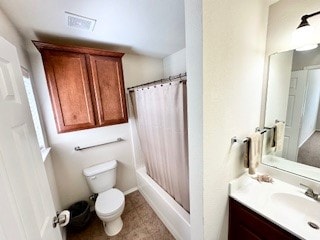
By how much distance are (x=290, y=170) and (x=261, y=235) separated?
583 mm

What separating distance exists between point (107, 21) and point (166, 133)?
1.21 m

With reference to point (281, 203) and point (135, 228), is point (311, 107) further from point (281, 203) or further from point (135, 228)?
point (135, 228)

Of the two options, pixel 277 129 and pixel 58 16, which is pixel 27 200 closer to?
pixel 58 16

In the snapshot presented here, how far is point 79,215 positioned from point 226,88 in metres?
2.12

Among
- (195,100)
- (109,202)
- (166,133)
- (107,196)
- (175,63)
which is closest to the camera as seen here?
(195,100)

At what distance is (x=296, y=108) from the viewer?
3.97ft

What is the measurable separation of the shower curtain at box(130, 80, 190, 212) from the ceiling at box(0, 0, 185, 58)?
58 cm

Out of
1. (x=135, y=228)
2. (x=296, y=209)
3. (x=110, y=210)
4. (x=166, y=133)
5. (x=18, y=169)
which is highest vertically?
(x=18, y=169)

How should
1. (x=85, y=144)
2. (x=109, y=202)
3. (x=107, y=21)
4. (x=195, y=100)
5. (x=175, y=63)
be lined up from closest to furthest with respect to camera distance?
(x=195, y=100) → (x=107, y=21) → (x=109, y=202) → (x=85, y=144) → (x=175, y=63)

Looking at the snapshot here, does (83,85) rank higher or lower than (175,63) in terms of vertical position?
lower

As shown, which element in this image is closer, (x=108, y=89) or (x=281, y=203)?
(x=281, y=203)

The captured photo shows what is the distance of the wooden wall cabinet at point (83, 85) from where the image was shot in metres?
1.55

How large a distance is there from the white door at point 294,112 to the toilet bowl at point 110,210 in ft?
5.88

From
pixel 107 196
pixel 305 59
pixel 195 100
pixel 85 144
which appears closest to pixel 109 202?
pixel 107 196
